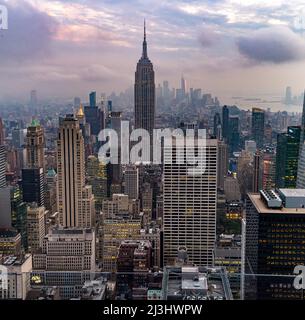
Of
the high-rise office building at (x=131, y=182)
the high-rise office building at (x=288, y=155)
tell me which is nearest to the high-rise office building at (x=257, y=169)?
the high-rise office building at (x=288, y=155)

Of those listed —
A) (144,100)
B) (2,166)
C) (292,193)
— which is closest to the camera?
(292,193)

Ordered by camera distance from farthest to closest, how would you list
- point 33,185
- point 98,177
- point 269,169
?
point 33,185, point 98,177, point 269,169

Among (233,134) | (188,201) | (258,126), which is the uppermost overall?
(258,126)

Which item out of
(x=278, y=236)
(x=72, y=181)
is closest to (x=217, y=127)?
(x=278, y=236)

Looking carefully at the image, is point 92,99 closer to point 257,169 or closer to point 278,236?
point 257,169

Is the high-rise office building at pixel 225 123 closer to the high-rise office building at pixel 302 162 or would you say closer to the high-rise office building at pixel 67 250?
the high-rise office building at pixel 302 162

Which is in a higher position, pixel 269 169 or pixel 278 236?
pixel 269 169

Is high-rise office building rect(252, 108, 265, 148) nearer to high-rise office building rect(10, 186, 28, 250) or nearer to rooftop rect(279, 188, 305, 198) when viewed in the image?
rooftop rect(279, 188, 305, 198)
